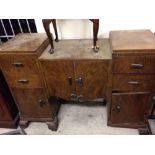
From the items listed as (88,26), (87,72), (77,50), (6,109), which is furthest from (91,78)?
(6,109)

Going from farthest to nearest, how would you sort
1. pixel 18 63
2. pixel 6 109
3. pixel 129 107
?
1. pixel 6 109
2. pixel 129 107
3. pixel 18 63

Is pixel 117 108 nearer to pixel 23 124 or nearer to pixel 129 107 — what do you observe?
pixel 129 107

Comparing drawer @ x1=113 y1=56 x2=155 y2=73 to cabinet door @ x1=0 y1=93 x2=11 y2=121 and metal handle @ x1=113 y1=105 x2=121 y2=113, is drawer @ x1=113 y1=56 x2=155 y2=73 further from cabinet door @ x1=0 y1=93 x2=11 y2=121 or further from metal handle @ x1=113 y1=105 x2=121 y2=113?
cabinet door @ x1=0 y1=93 x2=11 y2=121

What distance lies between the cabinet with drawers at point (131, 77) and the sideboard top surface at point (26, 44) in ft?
1.92

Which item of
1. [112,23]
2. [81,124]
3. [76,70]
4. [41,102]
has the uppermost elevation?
[112,23]

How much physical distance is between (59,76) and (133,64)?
581 millimetres

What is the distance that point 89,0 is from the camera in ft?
1.39

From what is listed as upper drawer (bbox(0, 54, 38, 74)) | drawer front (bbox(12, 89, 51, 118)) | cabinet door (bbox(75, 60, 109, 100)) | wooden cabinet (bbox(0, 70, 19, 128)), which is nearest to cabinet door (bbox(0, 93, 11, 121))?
wooden cabinet (bbox(0, 70, 19, 128))

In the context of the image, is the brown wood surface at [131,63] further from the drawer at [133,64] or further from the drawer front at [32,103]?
the drawer front at [32,103]

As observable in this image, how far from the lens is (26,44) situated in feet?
4.29

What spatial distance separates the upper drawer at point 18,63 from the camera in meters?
1.22

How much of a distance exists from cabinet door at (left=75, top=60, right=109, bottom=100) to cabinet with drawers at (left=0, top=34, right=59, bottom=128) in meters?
0.32

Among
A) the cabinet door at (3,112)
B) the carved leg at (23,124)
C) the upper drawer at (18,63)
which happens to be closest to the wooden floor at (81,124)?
the carved leg at (23,124)
